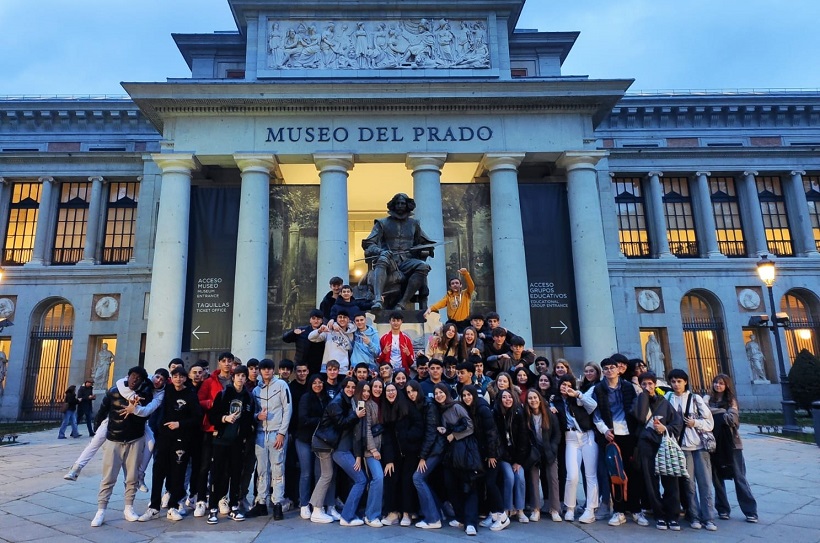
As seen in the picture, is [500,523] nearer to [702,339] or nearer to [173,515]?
[173,515]

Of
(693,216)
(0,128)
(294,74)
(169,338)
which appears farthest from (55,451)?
(693,216)

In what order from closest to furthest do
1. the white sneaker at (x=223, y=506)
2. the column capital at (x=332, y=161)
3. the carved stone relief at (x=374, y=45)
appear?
the white sneaker at (x=223, y=506) → the column capital at (x=332, y=161) → the carved stone relief at (x=374, y=45)

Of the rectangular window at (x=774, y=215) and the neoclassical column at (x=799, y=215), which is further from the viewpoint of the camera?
the rectangular window at (x=774, y=215)

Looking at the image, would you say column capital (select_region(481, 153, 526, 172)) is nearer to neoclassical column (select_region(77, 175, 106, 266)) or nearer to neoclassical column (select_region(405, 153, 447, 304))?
neoclassical column (select_region(405, 153, 447, 304))

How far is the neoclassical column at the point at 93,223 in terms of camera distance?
2745 centimetres

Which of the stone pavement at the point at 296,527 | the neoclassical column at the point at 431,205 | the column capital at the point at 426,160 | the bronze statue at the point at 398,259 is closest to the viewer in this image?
the stone pavement at the point at 296,527

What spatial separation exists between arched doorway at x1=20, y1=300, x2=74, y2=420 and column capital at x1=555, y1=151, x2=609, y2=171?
26.1 m

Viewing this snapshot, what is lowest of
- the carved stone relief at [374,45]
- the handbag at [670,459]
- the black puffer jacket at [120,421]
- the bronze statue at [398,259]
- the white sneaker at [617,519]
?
the white sneaker at [617,519]

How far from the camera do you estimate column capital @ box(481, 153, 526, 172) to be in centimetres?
2181

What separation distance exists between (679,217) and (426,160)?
17718 millimetres

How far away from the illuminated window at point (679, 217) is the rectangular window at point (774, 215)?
13.4 feet

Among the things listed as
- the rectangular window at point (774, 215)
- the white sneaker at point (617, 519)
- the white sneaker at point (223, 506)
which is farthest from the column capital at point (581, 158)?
the white sneaker at point (223, 506)

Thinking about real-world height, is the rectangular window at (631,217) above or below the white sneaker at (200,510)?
above

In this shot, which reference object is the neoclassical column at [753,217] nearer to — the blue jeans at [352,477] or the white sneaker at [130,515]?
the blue jeans at [352,477]
